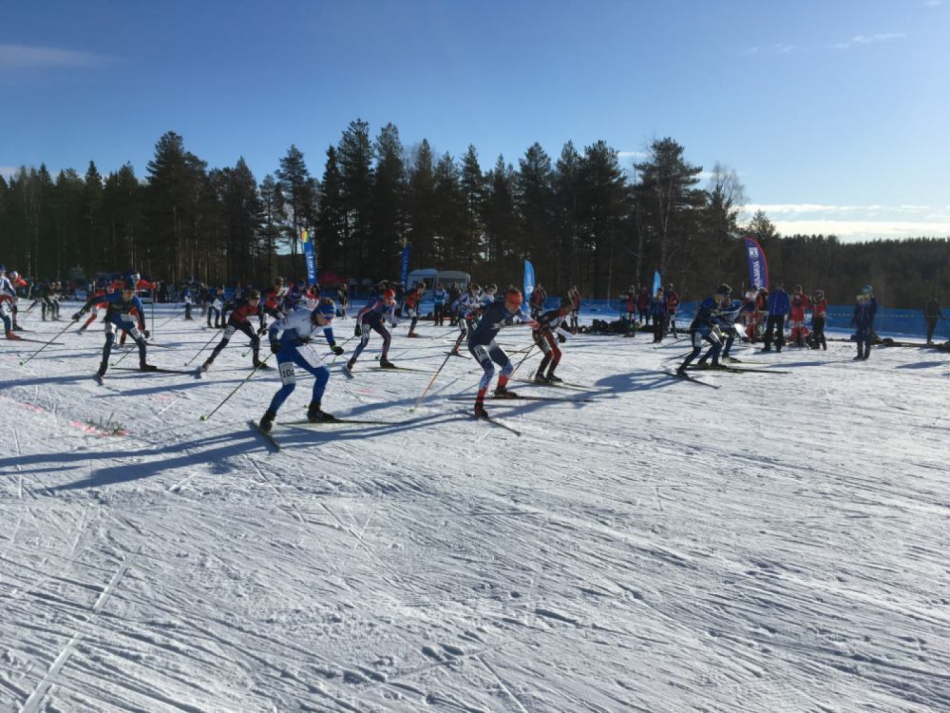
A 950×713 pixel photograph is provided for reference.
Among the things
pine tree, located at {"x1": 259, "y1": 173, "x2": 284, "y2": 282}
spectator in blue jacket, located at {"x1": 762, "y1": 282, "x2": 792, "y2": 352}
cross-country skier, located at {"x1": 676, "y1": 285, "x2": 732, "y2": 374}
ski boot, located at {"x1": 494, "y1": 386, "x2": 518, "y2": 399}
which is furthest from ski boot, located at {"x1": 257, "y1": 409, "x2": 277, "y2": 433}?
pine tree, located at {"x1": 259, "y1": 173, "x2": 284, "y2": 282}

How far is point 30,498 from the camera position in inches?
197

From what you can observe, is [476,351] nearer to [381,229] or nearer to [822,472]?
[822,472]

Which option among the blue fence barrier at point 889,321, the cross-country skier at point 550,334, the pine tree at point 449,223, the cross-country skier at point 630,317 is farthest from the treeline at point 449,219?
the cross-country skier at point 550,334

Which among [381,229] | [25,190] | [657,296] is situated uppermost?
[25,190]

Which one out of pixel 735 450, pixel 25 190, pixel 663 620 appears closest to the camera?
pixel 663 620

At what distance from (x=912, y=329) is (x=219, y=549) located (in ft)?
95.0

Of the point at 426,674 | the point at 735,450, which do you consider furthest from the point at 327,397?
the point at 426,674

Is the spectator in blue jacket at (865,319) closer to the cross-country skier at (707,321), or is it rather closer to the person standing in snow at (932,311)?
the person standing in snow at (932,311)

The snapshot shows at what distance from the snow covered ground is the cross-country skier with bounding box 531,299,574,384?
241cm

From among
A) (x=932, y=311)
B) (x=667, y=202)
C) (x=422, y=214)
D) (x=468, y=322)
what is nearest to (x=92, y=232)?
(x=422, y=214)

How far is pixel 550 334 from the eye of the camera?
34.5 feet

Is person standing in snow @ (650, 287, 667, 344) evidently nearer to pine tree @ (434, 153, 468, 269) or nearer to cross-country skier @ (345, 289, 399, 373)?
cross-country skier @ (345, 289, 399, 373)

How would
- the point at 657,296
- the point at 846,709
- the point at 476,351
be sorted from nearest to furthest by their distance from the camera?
1. the point at 846,709
2. the point at 476,351
3. the point at 657,296

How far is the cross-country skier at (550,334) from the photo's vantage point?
994 cm
